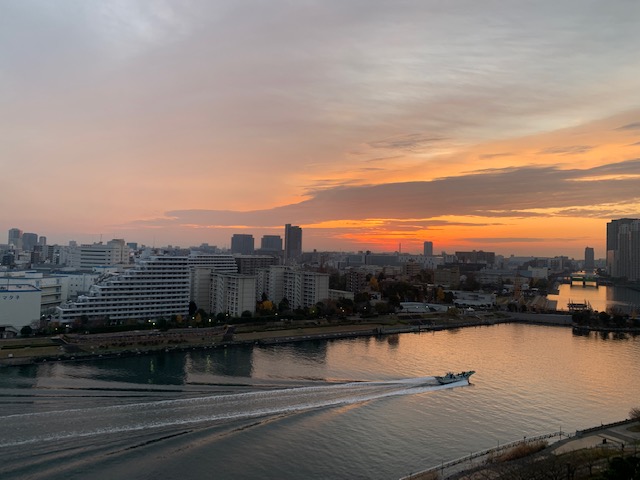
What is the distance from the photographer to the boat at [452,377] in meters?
8.61

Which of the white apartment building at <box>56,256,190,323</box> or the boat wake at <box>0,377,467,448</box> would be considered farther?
the white apartment building at <box>56,256,190,323</box>

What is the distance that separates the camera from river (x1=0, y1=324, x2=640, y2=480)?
17.1 ft

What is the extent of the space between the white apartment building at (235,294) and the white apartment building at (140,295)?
136cm

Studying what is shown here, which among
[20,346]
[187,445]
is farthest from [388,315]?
[187,445]

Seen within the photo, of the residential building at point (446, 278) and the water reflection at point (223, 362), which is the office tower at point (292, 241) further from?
the water reflection at point (223, 362)

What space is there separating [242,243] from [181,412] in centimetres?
4680

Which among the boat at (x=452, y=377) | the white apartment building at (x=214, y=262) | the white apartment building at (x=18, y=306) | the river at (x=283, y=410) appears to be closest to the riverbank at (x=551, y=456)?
the river at (x=283, y=410)

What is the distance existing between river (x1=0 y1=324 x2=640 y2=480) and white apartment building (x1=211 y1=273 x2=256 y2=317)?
11.8 ft

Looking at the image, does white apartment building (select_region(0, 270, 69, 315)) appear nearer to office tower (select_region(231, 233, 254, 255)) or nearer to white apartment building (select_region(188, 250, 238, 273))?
white apartment building (select_region(188, 250, 238, 273))

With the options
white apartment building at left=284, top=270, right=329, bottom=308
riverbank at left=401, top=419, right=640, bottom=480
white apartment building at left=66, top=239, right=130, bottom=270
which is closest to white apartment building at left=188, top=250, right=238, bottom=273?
white apartment building at left=66, top=239, right=130, bottom=270

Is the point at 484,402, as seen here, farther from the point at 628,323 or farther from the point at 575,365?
the point at 628,323

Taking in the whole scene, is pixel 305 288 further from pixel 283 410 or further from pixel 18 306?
pixel 283 410

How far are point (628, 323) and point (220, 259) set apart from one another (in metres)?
16.1

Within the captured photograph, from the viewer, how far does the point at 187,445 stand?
5.49m
